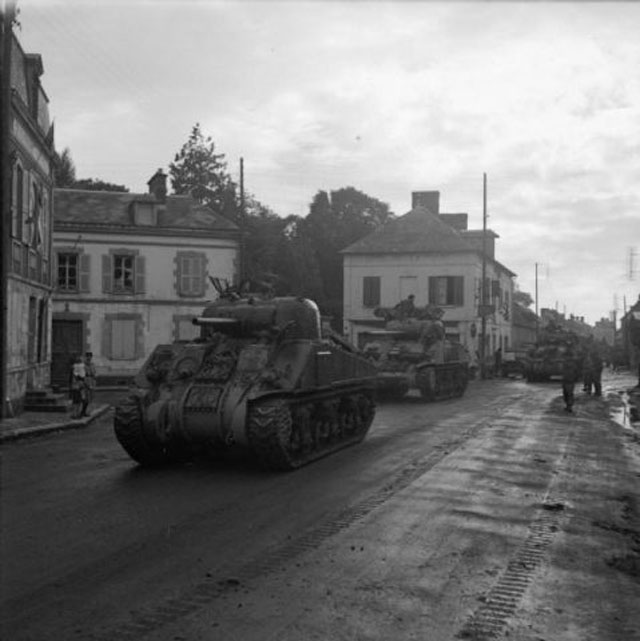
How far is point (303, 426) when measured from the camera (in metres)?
10.6

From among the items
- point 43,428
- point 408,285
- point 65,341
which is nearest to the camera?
point 43,428

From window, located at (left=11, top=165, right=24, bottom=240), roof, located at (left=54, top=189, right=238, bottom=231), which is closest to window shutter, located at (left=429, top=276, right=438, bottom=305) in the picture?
roof, located at (left=54, top=189, right=238, bottom=231)

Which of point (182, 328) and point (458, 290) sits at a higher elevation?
point (458, 290)

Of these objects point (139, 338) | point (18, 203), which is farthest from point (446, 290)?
point (18, 203)

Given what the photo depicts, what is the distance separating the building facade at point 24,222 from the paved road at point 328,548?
22.1 feet

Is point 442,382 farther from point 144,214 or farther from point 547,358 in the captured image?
point 144,214

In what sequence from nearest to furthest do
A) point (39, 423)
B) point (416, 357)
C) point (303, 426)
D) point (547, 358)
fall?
point (303, 426) < point (39, 423) < point (416, 357) < point (547, 358)

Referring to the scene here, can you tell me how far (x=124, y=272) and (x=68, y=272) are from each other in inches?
85.8

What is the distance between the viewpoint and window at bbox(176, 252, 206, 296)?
33156 millimetres

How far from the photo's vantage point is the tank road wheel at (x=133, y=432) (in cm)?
993

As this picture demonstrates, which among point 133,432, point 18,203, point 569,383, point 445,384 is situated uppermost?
point 18,203

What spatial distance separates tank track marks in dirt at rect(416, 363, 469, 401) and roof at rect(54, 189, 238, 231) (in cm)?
1369

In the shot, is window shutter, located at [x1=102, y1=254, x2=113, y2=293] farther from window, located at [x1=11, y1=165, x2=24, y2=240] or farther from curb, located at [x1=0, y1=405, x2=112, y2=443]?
curb, located at [x1=0, y1=405, x2=112, y2=443]

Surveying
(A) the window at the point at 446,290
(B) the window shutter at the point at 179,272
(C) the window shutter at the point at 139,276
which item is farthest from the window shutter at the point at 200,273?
(A) the window at the point at 446,290
